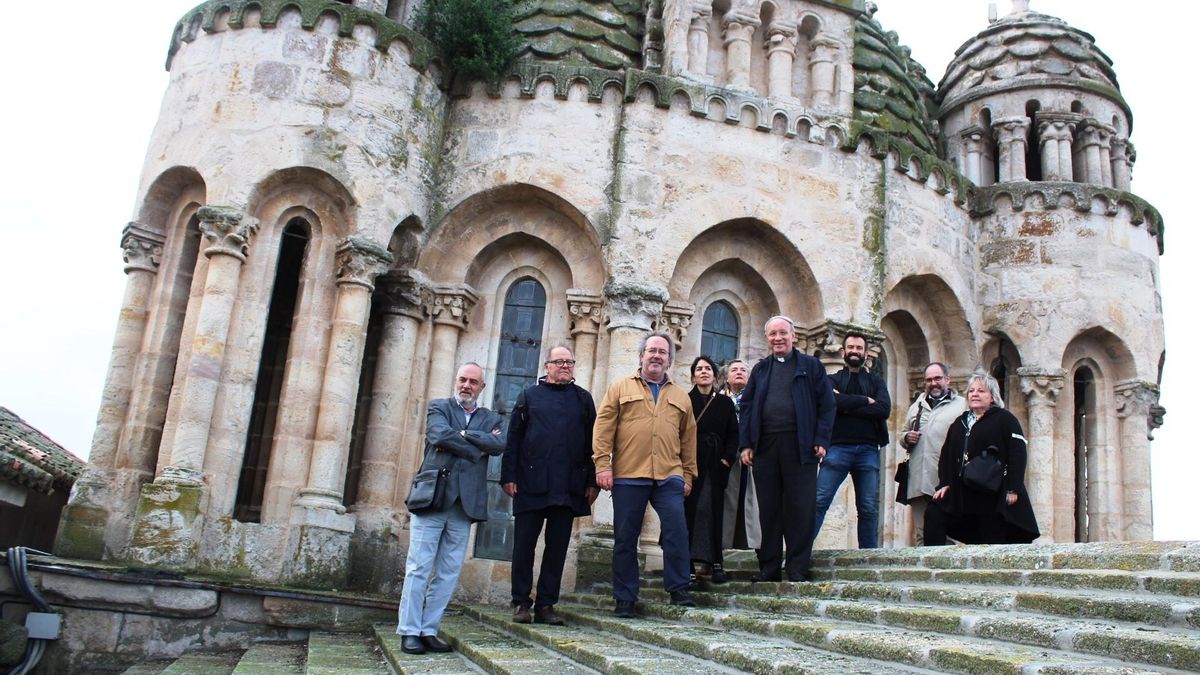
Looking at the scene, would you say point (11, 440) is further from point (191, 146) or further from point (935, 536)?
point (935, 536)

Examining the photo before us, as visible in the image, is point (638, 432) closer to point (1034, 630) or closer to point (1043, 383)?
point (1034, 630)

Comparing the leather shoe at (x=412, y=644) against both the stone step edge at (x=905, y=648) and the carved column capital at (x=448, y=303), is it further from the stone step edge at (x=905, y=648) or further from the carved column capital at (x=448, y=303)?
the carved column capital at (x=448, y=303)

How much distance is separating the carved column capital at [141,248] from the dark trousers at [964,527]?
8.96m

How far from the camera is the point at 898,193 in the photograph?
14.7 meters

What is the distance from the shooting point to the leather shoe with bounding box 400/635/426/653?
683cm

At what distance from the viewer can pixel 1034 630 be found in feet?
14.9

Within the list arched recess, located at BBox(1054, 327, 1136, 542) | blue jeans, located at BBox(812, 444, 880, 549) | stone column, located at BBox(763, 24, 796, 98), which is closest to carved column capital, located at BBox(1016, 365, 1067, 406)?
arched recess, located at BBox(1054, 327, 1136, 542)

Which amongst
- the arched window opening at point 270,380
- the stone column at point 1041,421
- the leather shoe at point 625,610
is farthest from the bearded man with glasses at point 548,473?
the stone column at point 1041,421

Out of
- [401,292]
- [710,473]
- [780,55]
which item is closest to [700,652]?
[710,473]

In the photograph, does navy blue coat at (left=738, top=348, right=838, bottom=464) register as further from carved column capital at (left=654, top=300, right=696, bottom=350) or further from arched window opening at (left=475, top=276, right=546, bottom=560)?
arched window opening at (left=475, top=276, right=546, bottom=560)

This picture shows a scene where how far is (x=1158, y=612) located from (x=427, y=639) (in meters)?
4.33

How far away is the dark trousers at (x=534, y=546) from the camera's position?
7.78 m

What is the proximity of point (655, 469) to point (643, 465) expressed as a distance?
90 mm

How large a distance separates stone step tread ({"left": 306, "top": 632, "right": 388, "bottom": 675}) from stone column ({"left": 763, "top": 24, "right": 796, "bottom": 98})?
910cm
